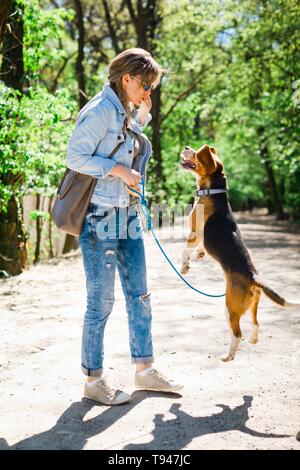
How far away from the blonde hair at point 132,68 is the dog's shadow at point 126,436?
2.13m

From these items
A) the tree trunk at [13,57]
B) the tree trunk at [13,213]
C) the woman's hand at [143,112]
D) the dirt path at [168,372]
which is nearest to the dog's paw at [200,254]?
the dirt path at [168,372]

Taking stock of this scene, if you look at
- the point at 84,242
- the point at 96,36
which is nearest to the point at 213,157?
the point at 84,242

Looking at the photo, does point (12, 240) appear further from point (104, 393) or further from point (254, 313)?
point (254, 313)

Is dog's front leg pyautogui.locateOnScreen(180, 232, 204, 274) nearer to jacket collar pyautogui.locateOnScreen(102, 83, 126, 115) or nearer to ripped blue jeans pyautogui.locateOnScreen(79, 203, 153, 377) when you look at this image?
ripped blue jeans pyautogui.locateOnScreen(79, 203, 153, 377)

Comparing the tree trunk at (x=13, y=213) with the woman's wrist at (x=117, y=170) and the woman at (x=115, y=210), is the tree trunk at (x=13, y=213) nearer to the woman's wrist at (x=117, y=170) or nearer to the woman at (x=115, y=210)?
the woman at (x=115, y=210)

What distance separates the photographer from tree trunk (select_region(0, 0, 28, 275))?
383 inches

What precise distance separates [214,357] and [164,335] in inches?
36.9

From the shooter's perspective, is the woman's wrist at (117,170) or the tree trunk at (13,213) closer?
the woman's wrist at (117,170)

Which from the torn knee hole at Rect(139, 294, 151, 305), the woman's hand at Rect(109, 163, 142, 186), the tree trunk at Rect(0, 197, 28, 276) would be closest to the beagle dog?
the torn knee hole at Rect(139, 294, 151, 305)

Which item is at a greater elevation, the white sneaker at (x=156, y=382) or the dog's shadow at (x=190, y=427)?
the white sneaker at (x=156, y=382)

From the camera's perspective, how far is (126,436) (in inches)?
130

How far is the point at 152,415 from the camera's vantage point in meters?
3.66

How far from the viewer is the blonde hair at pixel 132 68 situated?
366 centimetres

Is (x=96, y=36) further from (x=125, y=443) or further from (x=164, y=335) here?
(x=125, y=443)
